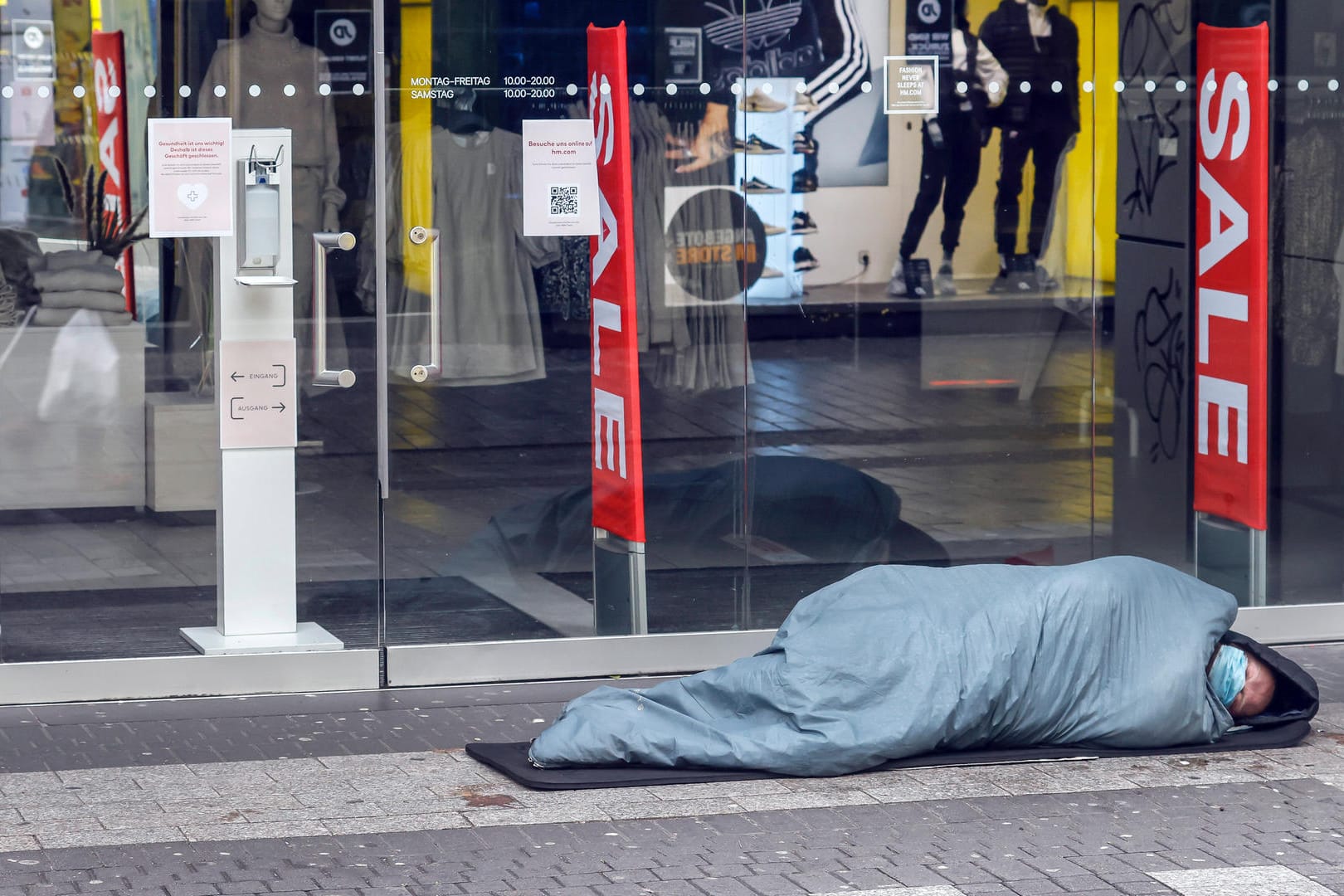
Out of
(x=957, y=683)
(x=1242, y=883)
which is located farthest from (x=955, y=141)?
(x=1242, y=883)

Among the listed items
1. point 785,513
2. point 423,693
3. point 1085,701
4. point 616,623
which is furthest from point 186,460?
point 1085,701

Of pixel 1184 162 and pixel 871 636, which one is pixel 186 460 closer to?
pixel 871 636

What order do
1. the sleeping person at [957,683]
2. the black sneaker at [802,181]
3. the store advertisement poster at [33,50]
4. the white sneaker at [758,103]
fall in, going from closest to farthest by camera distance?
1. the sleeping person at [957,683]
2. the store advertisement poster at [33,50]
3. the white sneaker at [758,103]
4. the black sneaker at [802,181]

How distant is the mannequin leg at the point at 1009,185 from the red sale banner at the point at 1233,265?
73 centimetres

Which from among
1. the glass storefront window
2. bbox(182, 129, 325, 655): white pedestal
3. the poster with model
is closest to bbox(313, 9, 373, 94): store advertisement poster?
the glass storefront window

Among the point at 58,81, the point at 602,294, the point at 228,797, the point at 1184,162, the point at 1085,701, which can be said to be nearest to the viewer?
the point at 228,797

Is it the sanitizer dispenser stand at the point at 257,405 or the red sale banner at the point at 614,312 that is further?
the red sale banner at the point at 614,312

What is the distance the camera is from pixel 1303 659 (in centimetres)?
739

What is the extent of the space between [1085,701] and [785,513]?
1924mm

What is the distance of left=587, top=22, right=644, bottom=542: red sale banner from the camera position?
7027 millimetres

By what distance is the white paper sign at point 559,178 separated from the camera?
23.1ft

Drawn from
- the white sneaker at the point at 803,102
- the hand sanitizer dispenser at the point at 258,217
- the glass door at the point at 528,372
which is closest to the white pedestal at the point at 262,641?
the glass door at the point at 528,372

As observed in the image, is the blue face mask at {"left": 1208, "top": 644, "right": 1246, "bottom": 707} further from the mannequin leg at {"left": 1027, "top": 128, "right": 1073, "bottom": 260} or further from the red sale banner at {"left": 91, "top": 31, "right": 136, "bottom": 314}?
the red sale banner at {"left": 91, "top": 31, "right": 136, "bottom": 314}

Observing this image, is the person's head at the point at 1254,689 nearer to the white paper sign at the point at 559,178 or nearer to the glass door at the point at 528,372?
the glass door at the point at 528,372
